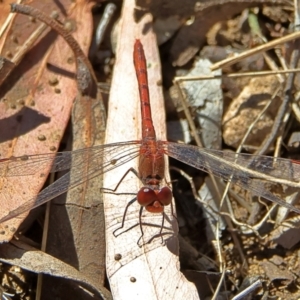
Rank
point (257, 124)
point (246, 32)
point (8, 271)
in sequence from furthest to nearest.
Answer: point (246, 32), point (257, 124), point (8, 271)

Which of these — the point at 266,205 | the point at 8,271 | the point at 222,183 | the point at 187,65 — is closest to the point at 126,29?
the point at 187,65

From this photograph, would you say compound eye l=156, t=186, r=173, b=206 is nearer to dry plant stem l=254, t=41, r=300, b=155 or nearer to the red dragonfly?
the red dragonfly

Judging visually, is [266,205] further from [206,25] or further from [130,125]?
[206,25]

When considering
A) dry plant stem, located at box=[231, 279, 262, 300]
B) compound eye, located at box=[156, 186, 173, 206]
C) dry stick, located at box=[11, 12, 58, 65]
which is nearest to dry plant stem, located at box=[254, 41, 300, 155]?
compound eye, located at box=[156, 186, 173, 206]

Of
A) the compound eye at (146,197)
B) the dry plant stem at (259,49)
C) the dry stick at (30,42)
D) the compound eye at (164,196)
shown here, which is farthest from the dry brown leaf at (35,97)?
the dry plant stem at (259,49)

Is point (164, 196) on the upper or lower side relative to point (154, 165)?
lower

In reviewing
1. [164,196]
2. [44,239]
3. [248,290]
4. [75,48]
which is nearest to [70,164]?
[44,239]

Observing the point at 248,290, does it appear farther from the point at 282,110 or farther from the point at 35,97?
the point at 35,97
